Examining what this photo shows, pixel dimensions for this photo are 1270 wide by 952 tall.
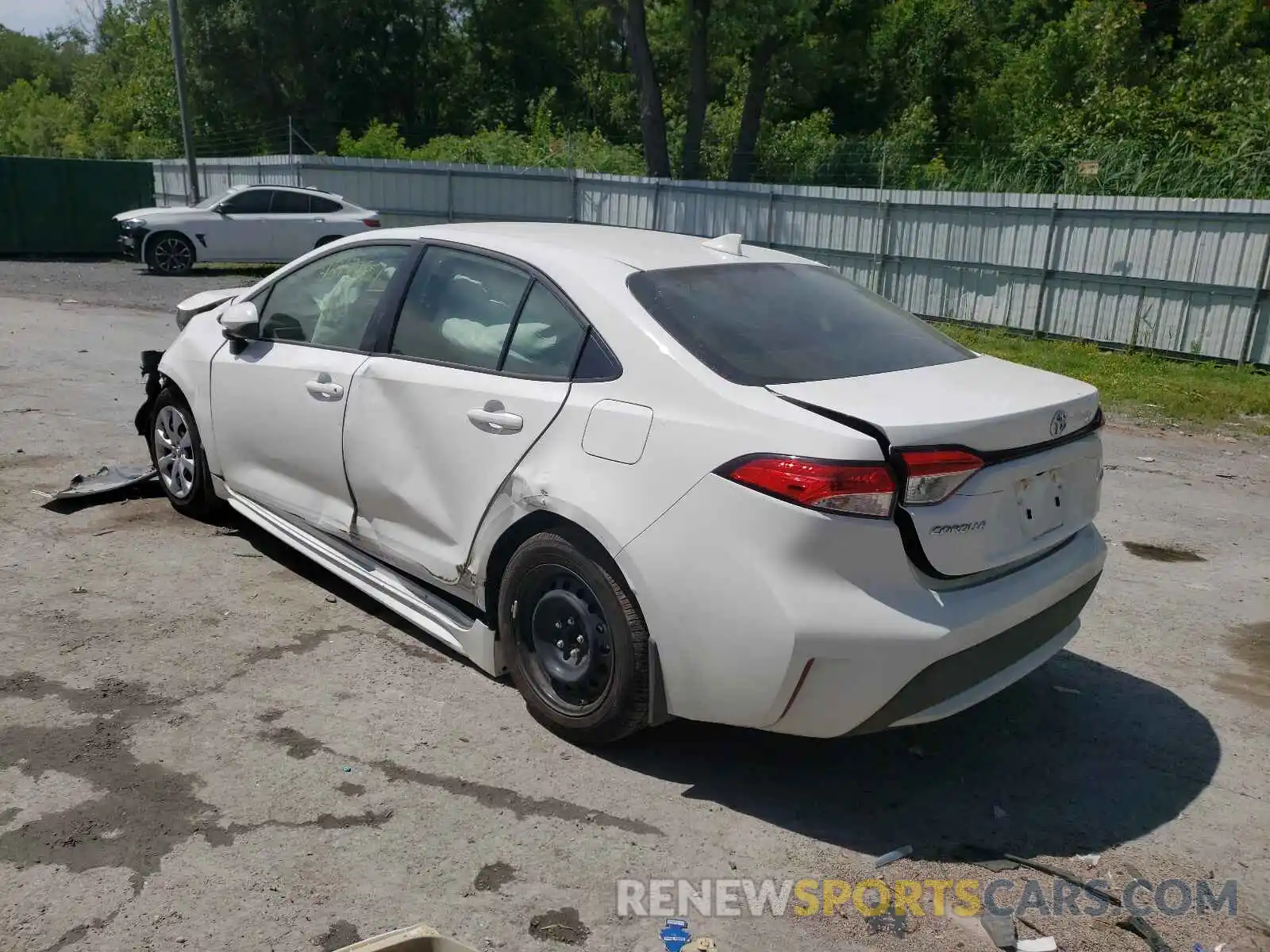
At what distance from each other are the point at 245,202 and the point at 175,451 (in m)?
14.6

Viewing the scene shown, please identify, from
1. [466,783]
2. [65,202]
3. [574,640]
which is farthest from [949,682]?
[65,202]

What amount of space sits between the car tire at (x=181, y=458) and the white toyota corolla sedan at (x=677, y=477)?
87 centimetres

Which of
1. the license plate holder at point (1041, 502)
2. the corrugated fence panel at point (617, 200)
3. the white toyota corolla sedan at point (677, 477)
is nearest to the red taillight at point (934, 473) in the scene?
the white toyota corolla sedan at point (677, 477)

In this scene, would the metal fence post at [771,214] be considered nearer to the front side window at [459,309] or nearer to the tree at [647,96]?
the tree at [647,96]

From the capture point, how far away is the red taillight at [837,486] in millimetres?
2988

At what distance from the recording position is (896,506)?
119 inches

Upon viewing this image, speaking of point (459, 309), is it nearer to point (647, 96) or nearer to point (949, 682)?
point (949, 682)

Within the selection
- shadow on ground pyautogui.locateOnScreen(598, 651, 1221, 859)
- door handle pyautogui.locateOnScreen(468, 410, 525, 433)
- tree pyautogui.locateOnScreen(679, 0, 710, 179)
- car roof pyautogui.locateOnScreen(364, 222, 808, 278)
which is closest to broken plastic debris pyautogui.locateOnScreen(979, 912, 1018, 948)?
shadow on ground pyautogui.locateOnScreen(598, 651, 1221, 859)

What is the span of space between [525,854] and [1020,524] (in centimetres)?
175

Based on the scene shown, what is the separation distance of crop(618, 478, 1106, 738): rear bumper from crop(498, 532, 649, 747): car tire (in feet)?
0.40

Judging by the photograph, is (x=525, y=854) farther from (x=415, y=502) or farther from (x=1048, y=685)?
(x=1048, y=685)

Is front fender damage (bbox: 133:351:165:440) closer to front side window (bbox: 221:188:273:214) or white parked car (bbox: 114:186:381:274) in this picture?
white parked car (bbox: 114:186:381:274)

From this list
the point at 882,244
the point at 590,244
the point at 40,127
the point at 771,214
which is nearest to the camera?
the point at 590,244

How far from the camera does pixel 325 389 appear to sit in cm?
447
